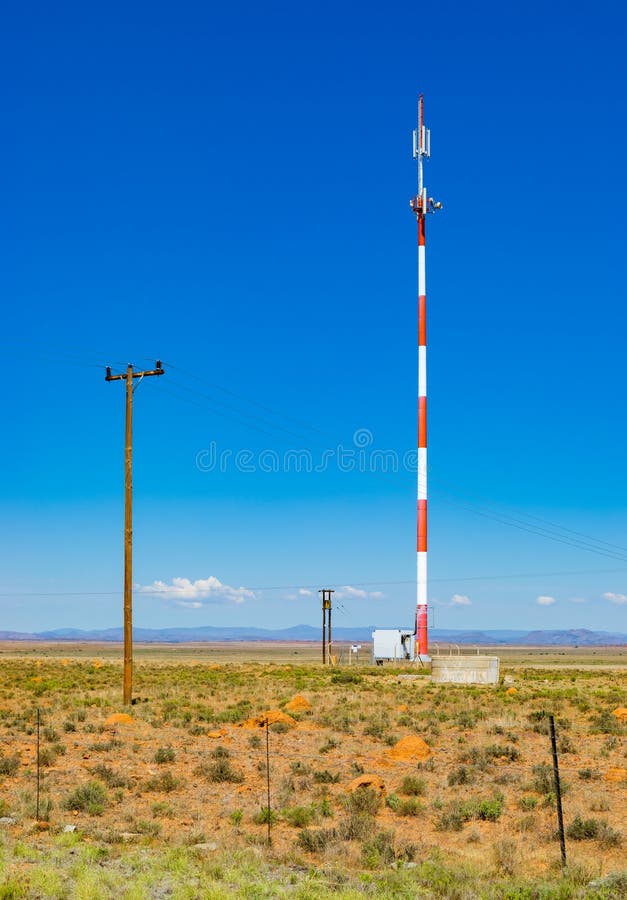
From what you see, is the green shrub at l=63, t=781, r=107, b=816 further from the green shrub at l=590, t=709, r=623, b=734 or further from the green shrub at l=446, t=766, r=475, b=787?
the green shrub at l=590, t=709, r=623, b=734

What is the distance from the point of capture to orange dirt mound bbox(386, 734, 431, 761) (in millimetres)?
22062

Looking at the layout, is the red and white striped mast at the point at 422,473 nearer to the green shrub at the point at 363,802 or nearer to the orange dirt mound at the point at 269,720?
the orange dirt mound at the point at 269,720

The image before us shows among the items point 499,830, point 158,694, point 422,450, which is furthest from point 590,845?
point 422,450

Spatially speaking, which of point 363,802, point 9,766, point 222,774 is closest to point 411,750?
point 222,774

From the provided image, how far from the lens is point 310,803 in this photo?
17.0m

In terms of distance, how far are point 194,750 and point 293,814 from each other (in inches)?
321

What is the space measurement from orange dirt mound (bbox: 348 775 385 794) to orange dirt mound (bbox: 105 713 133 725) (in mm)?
12024

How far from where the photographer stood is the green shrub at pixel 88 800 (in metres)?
16.3

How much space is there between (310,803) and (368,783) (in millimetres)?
1577

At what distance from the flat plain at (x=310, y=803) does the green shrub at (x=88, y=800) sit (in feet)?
0.13

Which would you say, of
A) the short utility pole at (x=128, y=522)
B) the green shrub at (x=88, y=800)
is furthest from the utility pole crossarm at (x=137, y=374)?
the green shrub at (x=88, y=800)

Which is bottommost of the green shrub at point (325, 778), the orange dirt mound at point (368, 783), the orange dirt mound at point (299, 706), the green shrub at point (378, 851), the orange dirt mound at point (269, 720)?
the orange dirt mound at point (299, 706)

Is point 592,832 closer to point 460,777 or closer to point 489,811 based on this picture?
point 489,811

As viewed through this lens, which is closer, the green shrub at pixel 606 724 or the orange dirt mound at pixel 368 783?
the orange dirt mound at pixel 368 783
